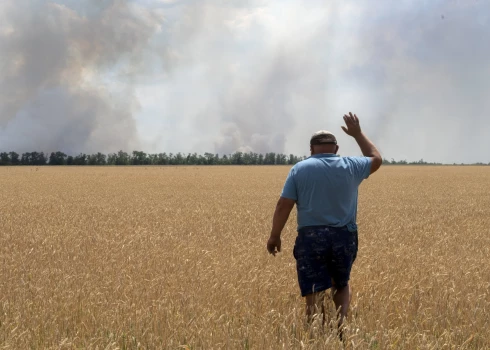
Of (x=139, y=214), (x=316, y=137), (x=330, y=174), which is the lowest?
(x=139, y=214)

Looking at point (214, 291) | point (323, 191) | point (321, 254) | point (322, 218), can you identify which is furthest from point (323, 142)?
point (214, 291)

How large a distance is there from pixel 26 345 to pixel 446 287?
453 centimetres

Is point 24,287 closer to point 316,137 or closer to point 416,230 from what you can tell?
point 316,137

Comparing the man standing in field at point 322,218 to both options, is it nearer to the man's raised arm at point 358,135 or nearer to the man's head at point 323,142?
the man's head at point 323,142

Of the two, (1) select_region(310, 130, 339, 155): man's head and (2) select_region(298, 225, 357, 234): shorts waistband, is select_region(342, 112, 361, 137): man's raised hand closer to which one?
(1) select_region(310, 130, 339, 155): man's head

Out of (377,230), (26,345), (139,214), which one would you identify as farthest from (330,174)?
(139,214)

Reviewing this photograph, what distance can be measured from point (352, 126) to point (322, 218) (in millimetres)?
1042

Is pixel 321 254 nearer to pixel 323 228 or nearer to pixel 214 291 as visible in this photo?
pixel 323 228

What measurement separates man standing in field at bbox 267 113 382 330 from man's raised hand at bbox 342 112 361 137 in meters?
0.37

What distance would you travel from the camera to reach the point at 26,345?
161 inches

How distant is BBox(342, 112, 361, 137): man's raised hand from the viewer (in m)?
4.94

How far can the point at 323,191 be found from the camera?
14.8ft

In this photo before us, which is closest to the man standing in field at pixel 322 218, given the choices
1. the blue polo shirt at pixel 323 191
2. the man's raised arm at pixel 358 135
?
the blue polo shirt at pixel 323 191

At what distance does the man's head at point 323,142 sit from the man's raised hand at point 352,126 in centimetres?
35
